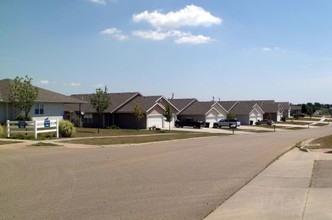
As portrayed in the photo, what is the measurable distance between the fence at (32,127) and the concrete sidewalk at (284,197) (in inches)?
747

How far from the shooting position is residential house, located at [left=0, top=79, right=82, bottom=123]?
43.6m

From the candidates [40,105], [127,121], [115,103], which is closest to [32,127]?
[40,105]

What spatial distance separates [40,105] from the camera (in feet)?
155

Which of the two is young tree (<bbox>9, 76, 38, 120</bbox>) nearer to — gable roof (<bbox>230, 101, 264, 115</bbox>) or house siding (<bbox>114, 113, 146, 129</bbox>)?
house siding (<bbox>114, 113, 146, 129</bbox>)

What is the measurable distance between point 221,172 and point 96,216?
729 cm

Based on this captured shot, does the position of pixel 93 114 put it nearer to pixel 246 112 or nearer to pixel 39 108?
pixel 39 108

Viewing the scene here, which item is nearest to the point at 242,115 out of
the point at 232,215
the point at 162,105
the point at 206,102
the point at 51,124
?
the point at 206,102

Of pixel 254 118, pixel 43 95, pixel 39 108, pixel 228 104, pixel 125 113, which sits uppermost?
pixel 228 104

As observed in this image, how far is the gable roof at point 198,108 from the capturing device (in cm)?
7638

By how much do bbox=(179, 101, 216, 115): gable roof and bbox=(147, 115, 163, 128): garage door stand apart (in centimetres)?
1484

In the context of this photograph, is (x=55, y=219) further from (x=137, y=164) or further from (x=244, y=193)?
(x=137, y=164)

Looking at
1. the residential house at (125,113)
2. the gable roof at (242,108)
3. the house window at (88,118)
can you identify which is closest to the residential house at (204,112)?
the gable roof at (242,108)

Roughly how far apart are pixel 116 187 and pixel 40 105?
37925 millimetres

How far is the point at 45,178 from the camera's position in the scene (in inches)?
497
